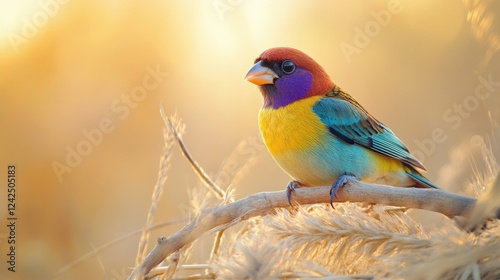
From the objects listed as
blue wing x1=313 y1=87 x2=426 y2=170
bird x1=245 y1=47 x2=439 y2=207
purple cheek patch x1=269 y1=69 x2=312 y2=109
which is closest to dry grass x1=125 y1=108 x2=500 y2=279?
bird x1=245 y1=47 x2=439 y2=207

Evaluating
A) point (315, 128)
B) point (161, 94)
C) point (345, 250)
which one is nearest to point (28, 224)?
point (161, 94)

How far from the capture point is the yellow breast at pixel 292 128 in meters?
2.27

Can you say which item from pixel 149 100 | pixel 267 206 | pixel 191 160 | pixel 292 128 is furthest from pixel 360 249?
pixel 149 100

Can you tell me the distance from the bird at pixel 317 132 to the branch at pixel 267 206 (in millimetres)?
707

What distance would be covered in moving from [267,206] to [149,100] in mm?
2057

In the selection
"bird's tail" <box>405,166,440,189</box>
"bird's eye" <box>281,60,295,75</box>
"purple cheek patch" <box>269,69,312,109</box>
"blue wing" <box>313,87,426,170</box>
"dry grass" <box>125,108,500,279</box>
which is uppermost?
"bird's eye" <box>281,60,295,75</box>

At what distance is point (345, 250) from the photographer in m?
1.20

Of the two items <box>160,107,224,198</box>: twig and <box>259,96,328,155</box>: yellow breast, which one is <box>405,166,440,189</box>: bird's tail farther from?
<box>160,107,224,198</box>: twig

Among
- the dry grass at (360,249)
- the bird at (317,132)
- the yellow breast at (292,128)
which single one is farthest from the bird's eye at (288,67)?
the dry grass at (360,249)

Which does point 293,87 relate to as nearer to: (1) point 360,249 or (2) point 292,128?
(2) point 292,128

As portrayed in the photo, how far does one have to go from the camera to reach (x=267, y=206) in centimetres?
147

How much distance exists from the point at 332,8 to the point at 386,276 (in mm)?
2896

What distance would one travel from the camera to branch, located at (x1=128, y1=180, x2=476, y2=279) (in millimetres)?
1226

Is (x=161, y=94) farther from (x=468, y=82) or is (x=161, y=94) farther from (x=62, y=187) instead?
(x=468, y=82)
